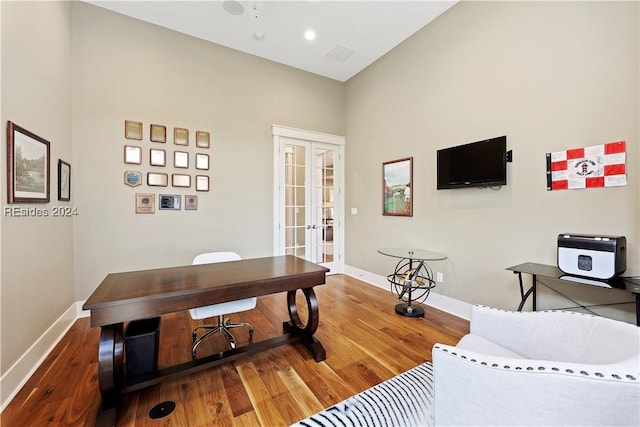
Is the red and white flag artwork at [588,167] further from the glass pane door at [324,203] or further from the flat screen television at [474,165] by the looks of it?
the glass pane door at [324,203]

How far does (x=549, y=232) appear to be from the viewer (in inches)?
88.2

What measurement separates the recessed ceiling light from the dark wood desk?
2895 millimetres

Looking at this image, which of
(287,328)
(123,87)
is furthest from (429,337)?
(123,87)

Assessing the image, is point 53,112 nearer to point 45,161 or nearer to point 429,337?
point 45,161

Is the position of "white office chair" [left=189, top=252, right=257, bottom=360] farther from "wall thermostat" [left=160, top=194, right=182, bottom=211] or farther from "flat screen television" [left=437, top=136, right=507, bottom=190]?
"flat screen television" [left=437, top=136, right=507, bottom=190]

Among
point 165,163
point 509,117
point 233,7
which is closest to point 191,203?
point 165,163

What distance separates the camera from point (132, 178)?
3.08 metres

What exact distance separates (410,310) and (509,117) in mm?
2298

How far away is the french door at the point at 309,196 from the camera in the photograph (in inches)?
163

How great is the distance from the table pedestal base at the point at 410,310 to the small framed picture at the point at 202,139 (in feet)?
11.0

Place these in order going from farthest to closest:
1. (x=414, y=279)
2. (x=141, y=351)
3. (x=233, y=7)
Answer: (x=414, y=279)
(x=233, y=7)
(x=141, y=351)

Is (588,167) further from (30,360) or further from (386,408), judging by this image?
(30,360)

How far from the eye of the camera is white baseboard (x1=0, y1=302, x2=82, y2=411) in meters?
1.61

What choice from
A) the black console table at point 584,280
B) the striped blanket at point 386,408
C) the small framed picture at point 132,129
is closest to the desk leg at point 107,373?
the striped blanket at point 386,408
